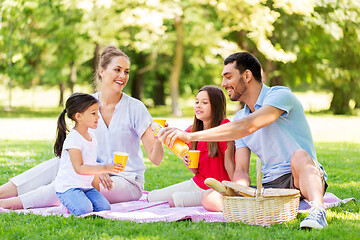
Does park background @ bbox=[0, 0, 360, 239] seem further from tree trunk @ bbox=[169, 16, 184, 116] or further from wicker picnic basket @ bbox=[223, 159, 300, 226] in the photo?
wicker picnic basket @ bbox=[223, 159, 300, 226]

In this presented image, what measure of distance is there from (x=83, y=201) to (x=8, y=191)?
3.41 ft

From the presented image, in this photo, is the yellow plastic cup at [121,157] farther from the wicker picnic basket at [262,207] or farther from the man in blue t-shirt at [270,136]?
the wicker picnic basket at [262,207]

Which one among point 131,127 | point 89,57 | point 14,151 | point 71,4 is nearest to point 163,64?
point 89,57

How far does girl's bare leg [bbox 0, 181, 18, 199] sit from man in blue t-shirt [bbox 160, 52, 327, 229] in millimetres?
1848

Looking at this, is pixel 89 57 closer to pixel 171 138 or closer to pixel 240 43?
pixel 240 43

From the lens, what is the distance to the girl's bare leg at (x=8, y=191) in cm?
519

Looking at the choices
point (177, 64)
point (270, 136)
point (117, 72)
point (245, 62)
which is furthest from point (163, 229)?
point (177, 64)

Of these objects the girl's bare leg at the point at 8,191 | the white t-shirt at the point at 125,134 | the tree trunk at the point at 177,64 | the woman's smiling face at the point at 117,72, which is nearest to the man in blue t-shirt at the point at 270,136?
the white t-shirt at the point at 125,134

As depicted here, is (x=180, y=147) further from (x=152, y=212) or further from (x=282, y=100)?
(x=282, y=100)

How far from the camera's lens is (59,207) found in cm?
499

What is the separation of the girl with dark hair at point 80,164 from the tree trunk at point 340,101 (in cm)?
2482

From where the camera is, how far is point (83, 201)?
15.2ft

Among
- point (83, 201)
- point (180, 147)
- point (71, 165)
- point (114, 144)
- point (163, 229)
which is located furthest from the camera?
point (114, 144)

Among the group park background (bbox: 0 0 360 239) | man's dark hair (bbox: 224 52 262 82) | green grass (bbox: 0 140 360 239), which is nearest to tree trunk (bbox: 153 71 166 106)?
park background (bbox: 0 0 360 239)
